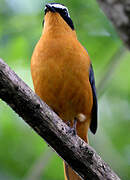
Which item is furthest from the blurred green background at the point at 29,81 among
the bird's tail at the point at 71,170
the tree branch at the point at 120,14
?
the tree branch at the point at 120,14

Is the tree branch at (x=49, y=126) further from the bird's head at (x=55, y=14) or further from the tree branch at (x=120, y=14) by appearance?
the bird's head at (x=55, y=14)

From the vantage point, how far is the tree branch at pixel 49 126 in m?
3.94

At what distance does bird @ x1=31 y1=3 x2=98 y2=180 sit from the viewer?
510cm

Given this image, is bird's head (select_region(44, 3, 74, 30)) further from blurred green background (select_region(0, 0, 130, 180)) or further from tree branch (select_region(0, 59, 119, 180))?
tree branch (select_region(0, 59, 119, 180))

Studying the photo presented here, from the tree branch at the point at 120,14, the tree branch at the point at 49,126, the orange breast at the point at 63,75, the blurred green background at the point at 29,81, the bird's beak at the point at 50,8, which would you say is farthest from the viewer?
the blurred green background at the point at 29,81

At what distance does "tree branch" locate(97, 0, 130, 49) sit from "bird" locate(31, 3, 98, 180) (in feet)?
3.49

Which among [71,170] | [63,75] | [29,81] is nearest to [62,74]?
[63,75]

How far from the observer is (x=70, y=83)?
5125mm

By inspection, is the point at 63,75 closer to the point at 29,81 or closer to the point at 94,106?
the point at 94,106

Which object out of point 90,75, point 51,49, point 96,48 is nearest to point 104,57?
point 96,48

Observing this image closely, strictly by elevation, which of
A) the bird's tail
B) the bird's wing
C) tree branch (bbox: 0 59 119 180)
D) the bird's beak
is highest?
the bird's beak

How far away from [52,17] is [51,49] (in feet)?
2.07

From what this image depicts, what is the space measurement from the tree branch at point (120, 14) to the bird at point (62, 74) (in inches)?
41.9

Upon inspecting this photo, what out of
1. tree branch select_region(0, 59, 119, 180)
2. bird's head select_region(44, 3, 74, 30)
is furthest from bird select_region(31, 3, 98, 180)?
tree branch select_region(0, 59, 119, 180)
